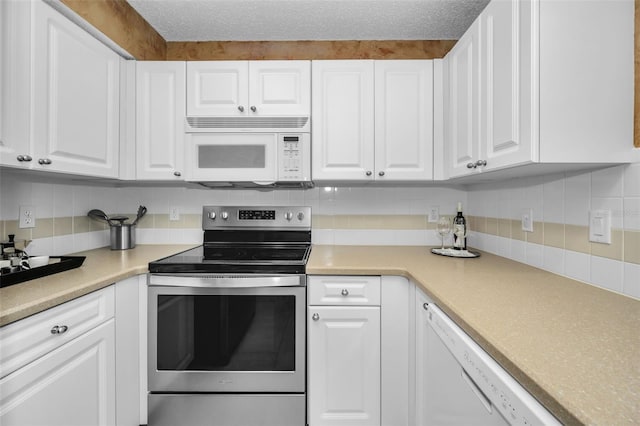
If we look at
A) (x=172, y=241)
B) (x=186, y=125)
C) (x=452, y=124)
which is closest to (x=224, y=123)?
(x=186, y=125)

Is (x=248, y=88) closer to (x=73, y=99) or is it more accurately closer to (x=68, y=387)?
(x=73, y=99)

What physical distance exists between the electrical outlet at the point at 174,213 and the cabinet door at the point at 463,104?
6.14 ft

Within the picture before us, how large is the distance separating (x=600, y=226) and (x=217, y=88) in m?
2.00

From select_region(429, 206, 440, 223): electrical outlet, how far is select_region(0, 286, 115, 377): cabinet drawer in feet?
6.41

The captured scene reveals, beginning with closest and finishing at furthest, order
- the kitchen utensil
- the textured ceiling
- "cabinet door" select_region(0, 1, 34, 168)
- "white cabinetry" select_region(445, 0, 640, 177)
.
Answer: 1. "white cabinetry" select_region(445, 0, 640, 177)
2. "cabinet door" select_region(0, 1, 34, 168)
3. the textured ceiling
4. the kitchen utensil

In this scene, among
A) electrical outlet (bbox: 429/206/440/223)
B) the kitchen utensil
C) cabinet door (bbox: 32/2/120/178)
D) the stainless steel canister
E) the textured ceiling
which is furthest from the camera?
electrical outlet (bbox: 429/206/440/223)

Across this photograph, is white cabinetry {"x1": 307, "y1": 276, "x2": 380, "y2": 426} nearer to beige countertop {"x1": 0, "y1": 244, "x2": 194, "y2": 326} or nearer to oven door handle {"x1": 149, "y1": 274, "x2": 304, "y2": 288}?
oven door handle {"x1": 149, "y1": 274, "x2": 304, "y2": 288}

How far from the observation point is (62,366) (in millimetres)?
1080

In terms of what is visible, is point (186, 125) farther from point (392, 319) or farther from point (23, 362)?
point (392, 319)

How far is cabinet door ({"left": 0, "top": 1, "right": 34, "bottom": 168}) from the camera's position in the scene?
115 centimetres

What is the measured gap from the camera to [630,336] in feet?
2.41

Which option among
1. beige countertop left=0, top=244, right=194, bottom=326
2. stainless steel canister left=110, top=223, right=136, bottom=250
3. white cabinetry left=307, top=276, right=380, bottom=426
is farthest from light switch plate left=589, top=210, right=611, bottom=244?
stainless steel canister left=110, top=223, right=136, bottom=250

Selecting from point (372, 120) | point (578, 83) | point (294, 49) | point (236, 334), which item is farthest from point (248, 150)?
point (578, 83)

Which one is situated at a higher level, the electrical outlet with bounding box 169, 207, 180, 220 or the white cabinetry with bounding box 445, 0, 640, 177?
the white cabinetry with bounding box 445, 0, 640, 177
